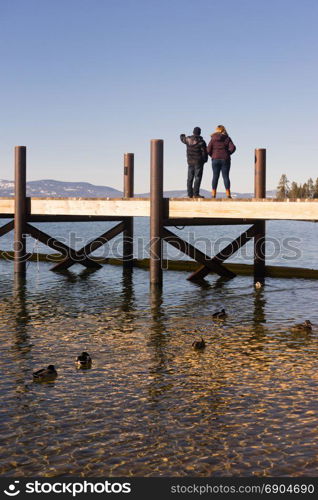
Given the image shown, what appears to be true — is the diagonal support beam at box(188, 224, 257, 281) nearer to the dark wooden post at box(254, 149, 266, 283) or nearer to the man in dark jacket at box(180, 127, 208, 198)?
the dark wooden post at box(254, 149, 266, 283)

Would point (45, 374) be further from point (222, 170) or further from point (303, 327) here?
point (222, 170)

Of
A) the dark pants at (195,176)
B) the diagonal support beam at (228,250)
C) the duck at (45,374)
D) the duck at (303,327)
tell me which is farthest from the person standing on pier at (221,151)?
the duck at (45,374)

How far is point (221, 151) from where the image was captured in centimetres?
1950

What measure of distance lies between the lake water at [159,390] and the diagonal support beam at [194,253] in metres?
2.89

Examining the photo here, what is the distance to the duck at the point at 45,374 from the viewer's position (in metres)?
11.6

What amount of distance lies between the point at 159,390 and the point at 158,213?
1109cm

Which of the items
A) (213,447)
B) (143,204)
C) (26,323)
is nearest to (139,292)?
(143,204)

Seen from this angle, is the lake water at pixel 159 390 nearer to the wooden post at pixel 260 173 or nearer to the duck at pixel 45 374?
the duck at pixel 45 374

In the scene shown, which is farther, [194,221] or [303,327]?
[194,221]

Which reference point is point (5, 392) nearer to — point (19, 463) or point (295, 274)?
point (19, 463)

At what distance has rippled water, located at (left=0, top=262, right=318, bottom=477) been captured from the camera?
863cm

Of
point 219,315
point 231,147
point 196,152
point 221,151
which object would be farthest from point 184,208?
point 219,315

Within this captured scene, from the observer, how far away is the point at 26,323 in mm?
17078
